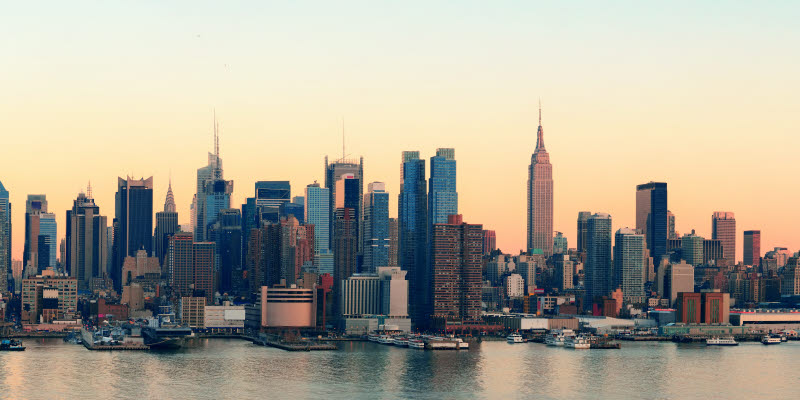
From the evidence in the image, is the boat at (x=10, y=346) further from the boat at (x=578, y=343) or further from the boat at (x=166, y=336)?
the boat at (x=578, y=343)

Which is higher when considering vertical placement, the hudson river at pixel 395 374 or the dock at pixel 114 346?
the hudson river at pixel 395 374

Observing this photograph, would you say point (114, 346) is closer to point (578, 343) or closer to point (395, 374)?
point (395, 374)

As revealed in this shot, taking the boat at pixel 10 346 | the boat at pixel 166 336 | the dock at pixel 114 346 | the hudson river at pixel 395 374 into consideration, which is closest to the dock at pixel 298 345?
the hudson river at pixel 395 374

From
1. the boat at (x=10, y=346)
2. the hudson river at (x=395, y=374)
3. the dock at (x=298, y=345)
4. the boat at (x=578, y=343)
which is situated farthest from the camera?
the boat at (x=578, y=343)

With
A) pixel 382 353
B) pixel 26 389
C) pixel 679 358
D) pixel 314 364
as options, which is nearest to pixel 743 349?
pixel 679 358

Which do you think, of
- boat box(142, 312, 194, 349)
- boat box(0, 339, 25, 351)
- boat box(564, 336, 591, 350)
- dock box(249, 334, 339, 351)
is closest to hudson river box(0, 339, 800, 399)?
boat box(0, 339, 25, 351)

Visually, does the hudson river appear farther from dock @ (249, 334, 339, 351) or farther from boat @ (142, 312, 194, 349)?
boat @ (142, 312, 194, 349)

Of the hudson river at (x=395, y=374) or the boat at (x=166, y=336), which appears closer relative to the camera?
the hudson river at (x=395, y=374)

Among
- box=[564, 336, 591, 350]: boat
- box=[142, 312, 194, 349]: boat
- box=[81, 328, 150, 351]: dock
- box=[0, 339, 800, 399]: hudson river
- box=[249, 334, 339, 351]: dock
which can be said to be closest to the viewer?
box=[0, 339, 800, 399]: hudson river
